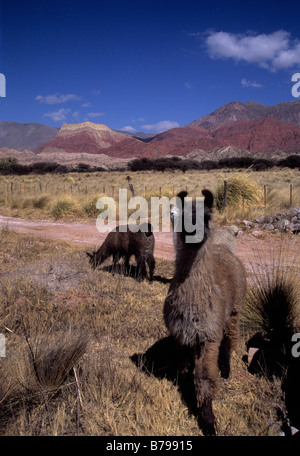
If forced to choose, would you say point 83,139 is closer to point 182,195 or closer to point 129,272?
point 129,272

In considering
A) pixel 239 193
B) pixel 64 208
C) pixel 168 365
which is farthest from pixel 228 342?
pixel 64 208

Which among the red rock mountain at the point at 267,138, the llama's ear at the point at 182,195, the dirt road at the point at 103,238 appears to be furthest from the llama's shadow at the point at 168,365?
the red rock mountain at the point at 267,138

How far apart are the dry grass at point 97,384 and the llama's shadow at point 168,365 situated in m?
0.08

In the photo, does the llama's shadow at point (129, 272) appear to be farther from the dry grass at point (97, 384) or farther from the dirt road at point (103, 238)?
the dry grass at point (97, 384)

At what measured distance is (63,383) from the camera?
11.2ft

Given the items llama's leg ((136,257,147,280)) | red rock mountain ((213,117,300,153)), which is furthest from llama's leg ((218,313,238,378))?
red rock mountain ((213,117,300,153))

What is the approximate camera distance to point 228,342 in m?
4.20

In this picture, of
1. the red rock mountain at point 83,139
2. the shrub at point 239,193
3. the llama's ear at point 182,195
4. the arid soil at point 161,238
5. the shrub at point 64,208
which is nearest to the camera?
the llama's ear at point 182,195

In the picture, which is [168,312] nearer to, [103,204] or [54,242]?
[54,242]

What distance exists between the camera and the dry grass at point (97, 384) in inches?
117

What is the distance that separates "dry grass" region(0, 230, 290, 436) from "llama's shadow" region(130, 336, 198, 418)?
0.08m

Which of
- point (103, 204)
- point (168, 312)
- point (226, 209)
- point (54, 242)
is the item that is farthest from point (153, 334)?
point (103, 204)
